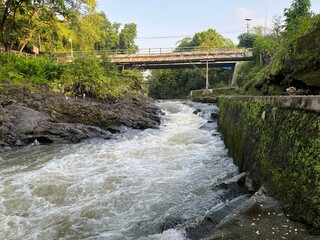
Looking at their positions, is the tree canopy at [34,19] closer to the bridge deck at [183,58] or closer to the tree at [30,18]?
the tree at [30,18]

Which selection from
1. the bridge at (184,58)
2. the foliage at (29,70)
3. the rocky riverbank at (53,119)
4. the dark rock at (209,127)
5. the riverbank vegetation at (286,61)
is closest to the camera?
the riverbank vegetation at (286,61)

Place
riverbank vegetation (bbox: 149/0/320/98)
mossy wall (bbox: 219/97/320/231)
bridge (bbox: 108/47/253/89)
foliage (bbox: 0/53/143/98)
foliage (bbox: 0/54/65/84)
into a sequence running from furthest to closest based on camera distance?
1. bridge (bbox: 108/47/253/89)
2. foliage (bbox: 0/53/143/98)
3. foliage (bbox: 0/54/65/84)
4. riverbank vegetation (bbox: 149/0/320/98)
5. mossy wall (bbox: 219/97/320/231)

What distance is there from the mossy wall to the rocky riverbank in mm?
6617

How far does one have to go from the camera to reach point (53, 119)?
10.1m

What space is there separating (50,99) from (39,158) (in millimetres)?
4439

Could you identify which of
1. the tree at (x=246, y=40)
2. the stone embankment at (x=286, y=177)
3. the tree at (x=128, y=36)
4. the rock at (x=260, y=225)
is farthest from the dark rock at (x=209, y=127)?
the tree at (x=128, y=36)

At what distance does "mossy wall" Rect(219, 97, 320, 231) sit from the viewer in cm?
274

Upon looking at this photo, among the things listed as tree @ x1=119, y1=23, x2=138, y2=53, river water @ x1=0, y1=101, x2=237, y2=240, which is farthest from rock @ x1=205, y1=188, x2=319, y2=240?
tree @ x1=119, y1=23, x2=138, y2=53

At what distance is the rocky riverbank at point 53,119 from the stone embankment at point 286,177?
7126 millimetres

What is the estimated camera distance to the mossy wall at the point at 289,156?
108 inches

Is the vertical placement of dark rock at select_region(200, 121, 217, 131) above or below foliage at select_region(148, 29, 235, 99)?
below

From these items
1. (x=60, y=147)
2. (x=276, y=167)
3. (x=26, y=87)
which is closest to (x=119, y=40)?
(x=26, y=87)

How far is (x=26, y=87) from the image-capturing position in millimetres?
11547

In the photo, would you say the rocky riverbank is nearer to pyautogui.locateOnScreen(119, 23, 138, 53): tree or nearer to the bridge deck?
the bridge deck
